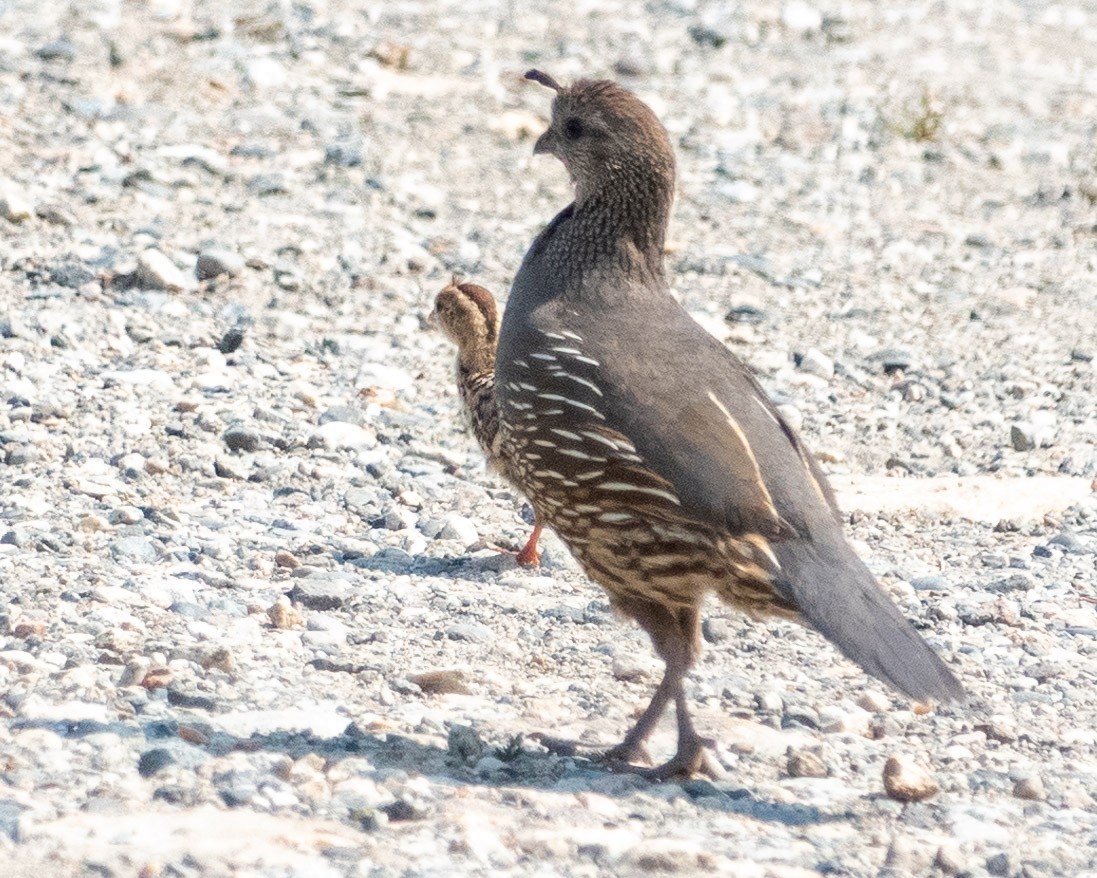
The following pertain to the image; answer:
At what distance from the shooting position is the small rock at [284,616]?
259 inches

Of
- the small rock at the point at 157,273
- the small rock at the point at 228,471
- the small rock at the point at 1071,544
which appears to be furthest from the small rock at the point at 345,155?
the small rock at the point at 1071,544

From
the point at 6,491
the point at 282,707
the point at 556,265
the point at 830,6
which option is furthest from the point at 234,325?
the point at 830,6

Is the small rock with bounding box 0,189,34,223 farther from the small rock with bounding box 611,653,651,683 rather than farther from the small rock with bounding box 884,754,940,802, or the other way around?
the small rock with bounding box 884,754,940,802

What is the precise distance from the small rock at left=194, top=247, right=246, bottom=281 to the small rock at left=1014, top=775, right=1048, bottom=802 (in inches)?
231

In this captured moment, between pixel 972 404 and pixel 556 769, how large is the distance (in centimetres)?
483

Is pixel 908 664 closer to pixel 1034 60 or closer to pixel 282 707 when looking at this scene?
pixel 282 707

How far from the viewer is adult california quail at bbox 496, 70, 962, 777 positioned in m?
5.65

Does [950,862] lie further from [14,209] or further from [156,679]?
[14,209]

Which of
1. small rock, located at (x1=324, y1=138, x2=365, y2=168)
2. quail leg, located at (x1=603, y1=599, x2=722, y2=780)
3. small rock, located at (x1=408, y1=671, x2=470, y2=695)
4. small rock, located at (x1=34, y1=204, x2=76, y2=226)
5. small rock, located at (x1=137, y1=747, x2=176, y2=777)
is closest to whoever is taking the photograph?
small rock, located at (x1=137, y1=747, x2=176, y2=777)

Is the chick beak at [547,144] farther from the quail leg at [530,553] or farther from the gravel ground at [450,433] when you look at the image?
the gravel ground at [450,433]

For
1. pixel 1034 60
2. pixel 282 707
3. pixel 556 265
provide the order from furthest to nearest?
pixel 1034 60 < pixel 556 265 < pixel 282 707

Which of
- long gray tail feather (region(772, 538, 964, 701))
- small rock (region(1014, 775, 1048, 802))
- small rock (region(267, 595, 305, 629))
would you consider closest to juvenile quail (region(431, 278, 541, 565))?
small rock (region(267, 595, 305, 629))

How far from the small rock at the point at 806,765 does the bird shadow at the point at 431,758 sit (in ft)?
0.58

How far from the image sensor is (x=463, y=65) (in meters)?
14.7
